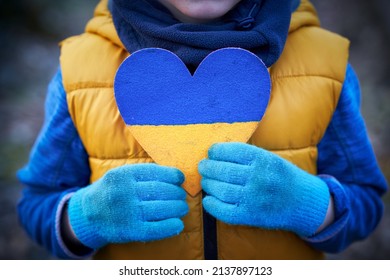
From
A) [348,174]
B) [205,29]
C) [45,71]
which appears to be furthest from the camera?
[45,71]

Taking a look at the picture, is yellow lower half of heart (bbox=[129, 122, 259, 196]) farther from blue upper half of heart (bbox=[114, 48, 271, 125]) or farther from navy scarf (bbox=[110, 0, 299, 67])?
navy scarf (bbox=[110, 0, 299, 67])

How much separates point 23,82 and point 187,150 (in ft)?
5.99

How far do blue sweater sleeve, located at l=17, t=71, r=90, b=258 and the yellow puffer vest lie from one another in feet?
0.15

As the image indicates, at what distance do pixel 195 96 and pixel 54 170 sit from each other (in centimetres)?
47

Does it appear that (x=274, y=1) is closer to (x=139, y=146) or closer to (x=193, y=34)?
(x=193, y=34)

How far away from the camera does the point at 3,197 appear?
7.74ft

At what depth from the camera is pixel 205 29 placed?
3.39ft

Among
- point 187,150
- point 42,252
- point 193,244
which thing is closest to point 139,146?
point 187,150

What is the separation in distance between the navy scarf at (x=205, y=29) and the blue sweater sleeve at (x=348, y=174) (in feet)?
0.84

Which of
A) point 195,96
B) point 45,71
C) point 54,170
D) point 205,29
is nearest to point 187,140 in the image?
point 195,96

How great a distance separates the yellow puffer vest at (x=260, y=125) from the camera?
108cm

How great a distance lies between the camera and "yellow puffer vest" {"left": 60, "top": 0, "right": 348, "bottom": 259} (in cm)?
108

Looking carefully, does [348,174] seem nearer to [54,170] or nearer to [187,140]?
[187,140]

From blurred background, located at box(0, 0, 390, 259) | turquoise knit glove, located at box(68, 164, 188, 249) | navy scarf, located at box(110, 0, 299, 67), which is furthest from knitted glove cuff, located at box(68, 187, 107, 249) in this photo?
blurred background, located at box(0, 0, 390, 259)
